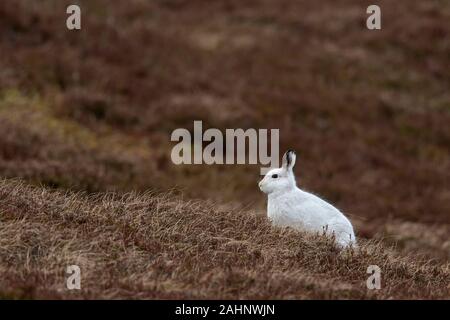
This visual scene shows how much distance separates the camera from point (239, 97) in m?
24.0

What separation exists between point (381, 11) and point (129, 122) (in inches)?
513

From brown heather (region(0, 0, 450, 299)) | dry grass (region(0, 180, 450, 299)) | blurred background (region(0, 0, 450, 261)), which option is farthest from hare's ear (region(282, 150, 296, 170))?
blurred background (region(0, 0, 450, 261))

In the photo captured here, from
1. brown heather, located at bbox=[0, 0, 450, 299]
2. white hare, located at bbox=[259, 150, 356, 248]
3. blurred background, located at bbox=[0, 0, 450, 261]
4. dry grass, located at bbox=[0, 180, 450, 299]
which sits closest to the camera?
dry grass, located at bbox=[0, 180, 450, 299]

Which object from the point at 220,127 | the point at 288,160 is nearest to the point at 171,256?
the point at 288,160

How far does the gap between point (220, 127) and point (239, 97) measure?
1.87 metres

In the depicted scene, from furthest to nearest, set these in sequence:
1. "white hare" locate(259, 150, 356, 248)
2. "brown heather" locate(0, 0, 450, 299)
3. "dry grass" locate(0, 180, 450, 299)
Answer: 1. "white hare" locate(259, 150, 356, 248)
2. "brown heather" locate(0, 0, 450, 299)
3. "dry grass" locate(0, 180, 450, 299)

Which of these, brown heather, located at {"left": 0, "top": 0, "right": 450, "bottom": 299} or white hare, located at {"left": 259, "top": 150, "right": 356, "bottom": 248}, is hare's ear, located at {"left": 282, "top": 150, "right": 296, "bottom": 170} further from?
brown heather, located at {"left": 0, "top": 0, "right": 450, "bottom": 299}

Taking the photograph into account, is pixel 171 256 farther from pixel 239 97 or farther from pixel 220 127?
pixel 239 97

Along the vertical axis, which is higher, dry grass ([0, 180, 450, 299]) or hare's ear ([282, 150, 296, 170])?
hare's ear ([282, 150, 296, 170])

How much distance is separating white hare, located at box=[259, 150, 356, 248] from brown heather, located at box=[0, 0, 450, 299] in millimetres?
330

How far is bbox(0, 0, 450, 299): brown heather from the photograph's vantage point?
7.50 metres

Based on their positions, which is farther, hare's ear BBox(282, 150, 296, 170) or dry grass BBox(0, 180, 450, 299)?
hare's ear BBox(282, 150, 296, 170)

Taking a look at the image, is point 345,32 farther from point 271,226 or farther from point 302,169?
point 271,226
